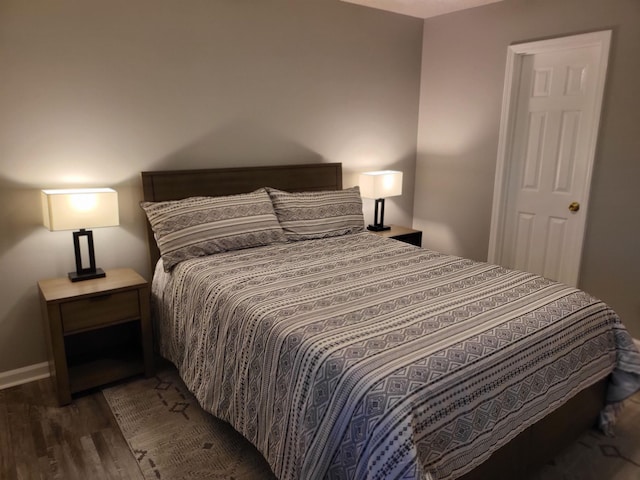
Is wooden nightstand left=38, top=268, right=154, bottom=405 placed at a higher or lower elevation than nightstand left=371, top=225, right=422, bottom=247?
lower

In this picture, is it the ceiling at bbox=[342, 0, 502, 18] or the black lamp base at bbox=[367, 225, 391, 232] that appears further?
the black lamp base at bbox=[367, 225, 391, 232]

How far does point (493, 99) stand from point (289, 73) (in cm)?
167

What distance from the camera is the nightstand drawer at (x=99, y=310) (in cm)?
236

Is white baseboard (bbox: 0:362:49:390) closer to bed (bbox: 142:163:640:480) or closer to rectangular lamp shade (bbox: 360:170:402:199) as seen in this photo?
bed (bbox: 142:163:640:480)

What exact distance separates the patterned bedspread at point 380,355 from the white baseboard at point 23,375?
0.77 m

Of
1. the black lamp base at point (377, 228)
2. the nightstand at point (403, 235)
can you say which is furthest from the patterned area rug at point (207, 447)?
the black lamp base at point (377, 228)

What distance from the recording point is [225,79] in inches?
122

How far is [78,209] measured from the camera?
7.89 ft

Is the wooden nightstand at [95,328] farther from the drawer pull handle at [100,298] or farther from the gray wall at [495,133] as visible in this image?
the gray wall at [495,133]

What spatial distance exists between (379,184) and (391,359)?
2.40 meters

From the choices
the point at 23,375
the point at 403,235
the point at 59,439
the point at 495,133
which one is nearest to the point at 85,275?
the point at 23,375

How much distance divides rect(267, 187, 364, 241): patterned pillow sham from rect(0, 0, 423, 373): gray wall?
0.45m

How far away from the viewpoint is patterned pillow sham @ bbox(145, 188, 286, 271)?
8.61 ft

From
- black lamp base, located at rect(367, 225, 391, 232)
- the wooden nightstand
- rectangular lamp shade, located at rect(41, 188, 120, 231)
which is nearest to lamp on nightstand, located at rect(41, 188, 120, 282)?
rectangular lamp shade, located at rect(41, 188, 120, 231)
